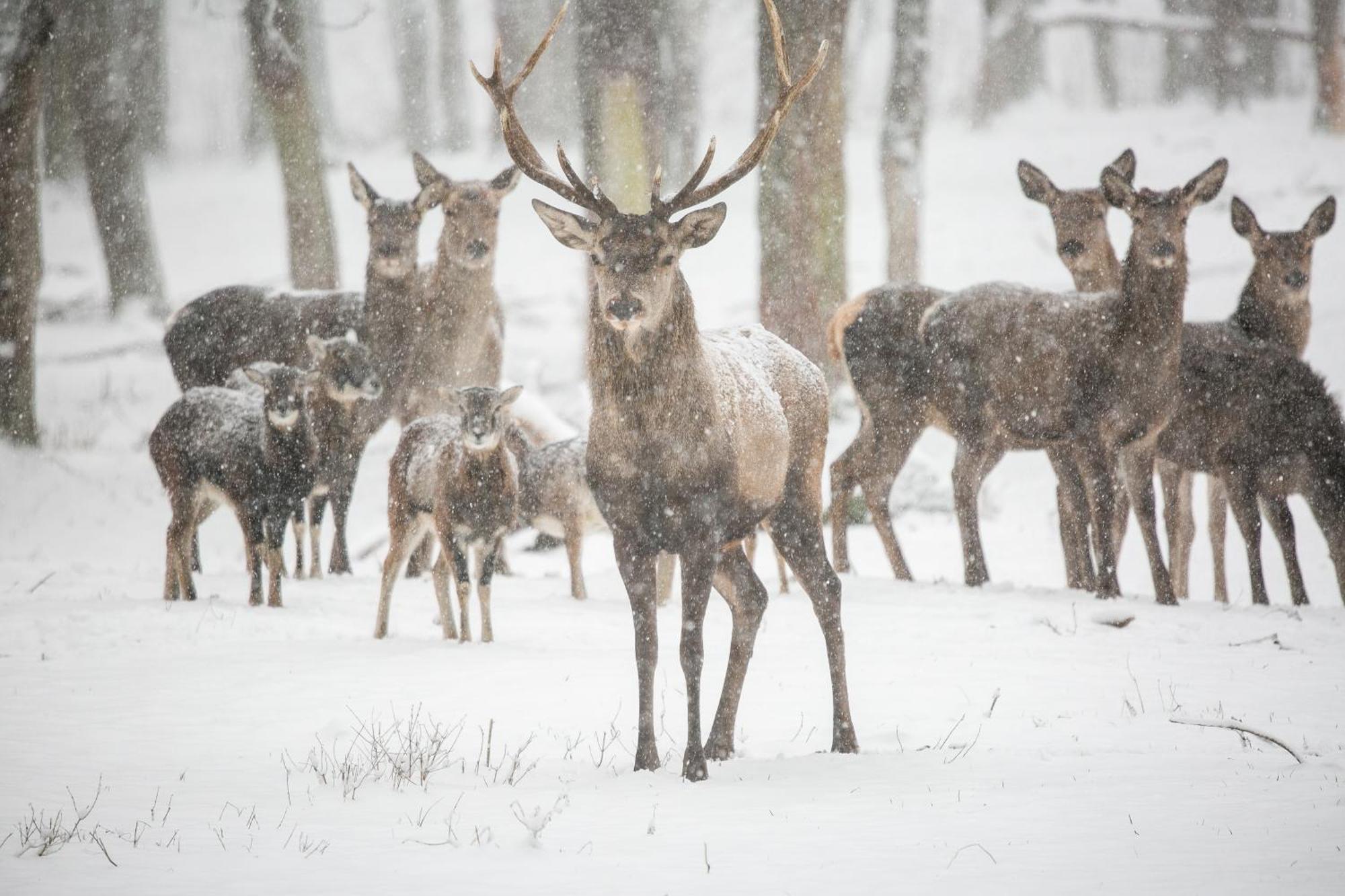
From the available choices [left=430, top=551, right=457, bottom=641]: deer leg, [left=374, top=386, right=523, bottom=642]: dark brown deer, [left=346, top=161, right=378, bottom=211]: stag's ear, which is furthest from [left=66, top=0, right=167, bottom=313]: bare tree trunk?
[left=430, top=551, right=457, bottom=641]: deer leg

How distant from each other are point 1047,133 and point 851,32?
1269cm

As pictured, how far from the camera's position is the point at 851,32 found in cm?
4028

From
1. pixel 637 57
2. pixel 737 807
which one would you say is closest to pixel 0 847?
pixel 737 807

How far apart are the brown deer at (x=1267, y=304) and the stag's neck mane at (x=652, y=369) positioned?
19.0 ft

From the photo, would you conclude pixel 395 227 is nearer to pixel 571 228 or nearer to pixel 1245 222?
pixel 571 228

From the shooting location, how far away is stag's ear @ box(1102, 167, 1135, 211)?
9.52 metres

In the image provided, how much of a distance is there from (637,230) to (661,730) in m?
2.31

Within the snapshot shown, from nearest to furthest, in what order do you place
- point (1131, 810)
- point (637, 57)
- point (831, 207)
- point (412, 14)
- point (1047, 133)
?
point (1131, 810), point (831, 207), point (637, 57), point (1047, 133), point (412, 14)

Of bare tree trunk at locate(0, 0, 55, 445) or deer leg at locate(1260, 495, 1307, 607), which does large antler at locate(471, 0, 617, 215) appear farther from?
bare tree trunk at locate(0, 0, 55, 445)

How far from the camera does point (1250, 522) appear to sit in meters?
10.1

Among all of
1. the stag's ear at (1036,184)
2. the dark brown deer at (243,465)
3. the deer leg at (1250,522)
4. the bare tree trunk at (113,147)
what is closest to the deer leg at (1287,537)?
the deer leg at (1250,522)

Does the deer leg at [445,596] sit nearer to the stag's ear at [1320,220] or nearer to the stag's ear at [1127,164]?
the stag's ear at [1127,164]

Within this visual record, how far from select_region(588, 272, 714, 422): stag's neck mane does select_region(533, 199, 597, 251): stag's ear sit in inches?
12.3

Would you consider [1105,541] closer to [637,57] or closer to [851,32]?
[637,57]
